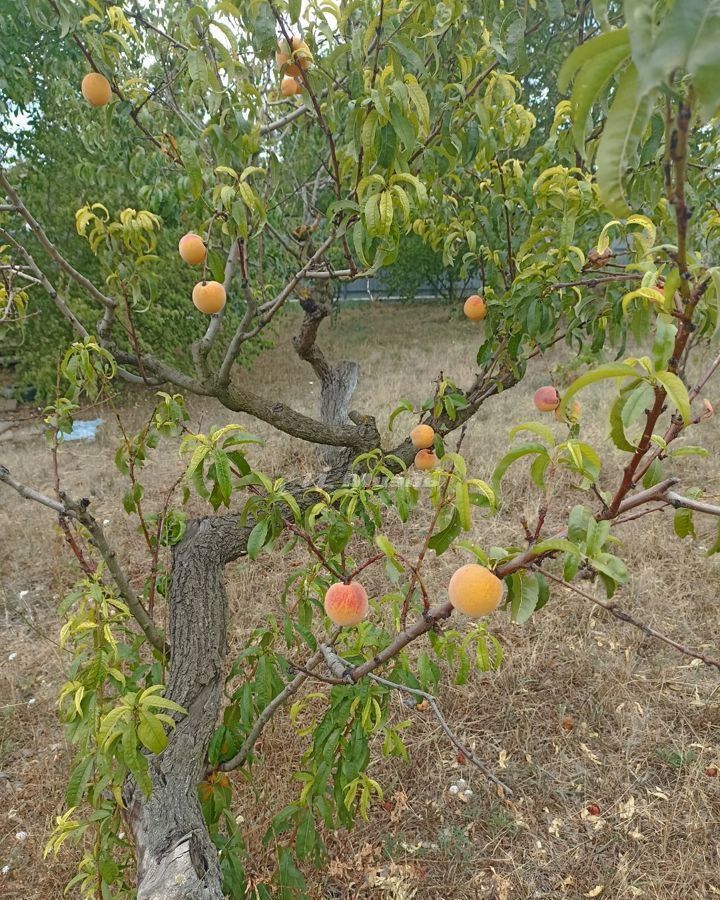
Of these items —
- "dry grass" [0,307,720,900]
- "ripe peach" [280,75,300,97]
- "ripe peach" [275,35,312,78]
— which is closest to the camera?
"ripe peach" [275,35,312,78]

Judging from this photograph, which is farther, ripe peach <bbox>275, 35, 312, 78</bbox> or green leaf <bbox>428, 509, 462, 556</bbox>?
ripe peach <bbox>275, 35, 312, 78</bbox>

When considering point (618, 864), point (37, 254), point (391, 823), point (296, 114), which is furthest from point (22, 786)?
point (37, 254)

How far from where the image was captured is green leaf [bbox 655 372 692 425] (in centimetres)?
61

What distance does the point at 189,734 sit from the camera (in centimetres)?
131

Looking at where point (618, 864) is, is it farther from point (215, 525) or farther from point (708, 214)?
point (708, 214)

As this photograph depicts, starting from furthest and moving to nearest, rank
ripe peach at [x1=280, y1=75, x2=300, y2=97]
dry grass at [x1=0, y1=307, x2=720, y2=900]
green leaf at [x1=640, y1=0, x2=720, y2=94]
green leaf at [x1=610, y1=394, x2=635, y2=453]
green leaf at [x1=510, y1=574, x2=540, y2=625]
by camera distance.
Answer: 1. ripe peach at [x1=280, y1=75, x2=300, y2=97]
2. dry grass at [x1=0, y1=307, x2=720, y2=900]
3. green leaf at [x1=510, y1=574, x2=540, y2=625]
4. green leaf at [x1=610, y1=394, x2=635, y2=453]
5. green leaf at [x1=640, y1=0, x2=720, y2=94]

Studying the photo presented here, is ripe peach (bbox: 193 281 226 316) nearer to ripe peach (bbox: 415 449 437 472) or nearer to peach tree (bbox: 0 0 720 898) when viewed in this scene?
peach tree (bbox: 0 0 720 898)

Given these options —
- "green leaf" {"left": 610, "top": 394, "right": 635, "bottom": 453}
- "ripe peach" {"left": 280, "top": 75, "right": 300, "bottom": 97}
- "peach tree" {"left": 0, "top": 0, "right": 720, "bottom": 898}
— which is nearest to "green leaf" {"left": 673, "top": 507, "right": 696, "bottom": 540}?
"peach tree" {"left": 0, "top": 0, "right": 720, "bottom": 898}

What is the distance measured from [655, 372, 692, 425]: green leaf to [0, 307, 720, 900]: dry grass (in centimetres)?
172

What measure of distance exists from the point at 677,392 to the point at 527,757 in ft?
6.22

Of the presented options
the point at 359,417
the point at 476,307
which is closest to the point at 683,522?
the point at 476,307

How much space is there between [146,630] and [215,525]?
42 cm

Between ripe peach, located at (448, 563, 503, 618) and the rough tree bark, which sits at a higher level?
ripe peach, located at (448, 563, 503, 618)

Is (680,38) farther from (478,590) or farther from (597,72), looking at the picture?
(478,590)
